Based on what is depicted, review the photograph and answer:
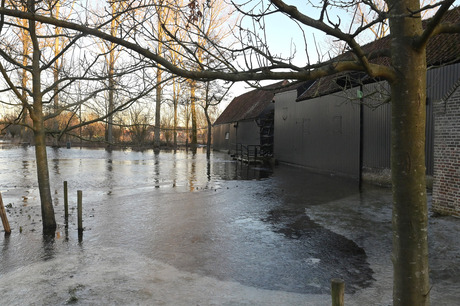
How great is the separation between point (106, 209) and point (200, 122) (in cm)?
5935

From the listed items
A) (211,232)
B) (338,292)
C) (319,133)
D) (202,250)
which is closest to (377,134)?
(319,133)

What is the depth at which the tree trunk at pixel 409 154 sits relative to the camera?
274cm

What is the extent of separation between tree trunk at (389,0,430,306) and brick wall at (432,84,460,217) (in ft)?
21.9

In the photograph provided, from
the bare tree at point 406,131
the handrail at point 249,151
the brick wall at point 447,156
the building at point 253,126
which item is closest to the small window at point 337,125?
the building at point 253,126

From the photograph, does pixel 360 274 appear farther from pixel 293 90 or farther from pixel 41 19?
pixel 293 90

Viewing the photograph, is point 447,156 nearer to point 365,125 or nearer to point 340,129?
point 365,125

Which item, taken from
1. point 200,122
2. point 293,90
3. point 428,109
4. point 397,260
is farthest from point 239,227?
point 200,122

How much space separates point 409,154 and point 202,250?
4.60 m

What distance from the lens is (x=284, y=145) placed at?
81.5 ft

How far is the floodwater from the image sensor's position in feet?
15.9

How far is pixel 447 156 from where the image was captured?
28.6 ft

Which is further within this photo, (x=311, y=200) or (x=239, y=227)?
(x=311, y=200)

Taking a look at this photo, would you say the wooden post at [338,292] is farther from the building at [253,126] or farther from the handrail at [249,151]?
the handrail at [249,151]

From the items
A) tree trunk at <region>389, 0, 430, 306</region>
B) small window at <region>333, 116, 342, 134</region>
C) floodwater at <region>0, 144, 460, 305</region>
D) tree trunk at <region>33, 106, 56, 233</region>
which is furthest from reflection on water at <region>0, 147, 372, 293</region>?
small window at <region>333, 116, 342, 134</region>
